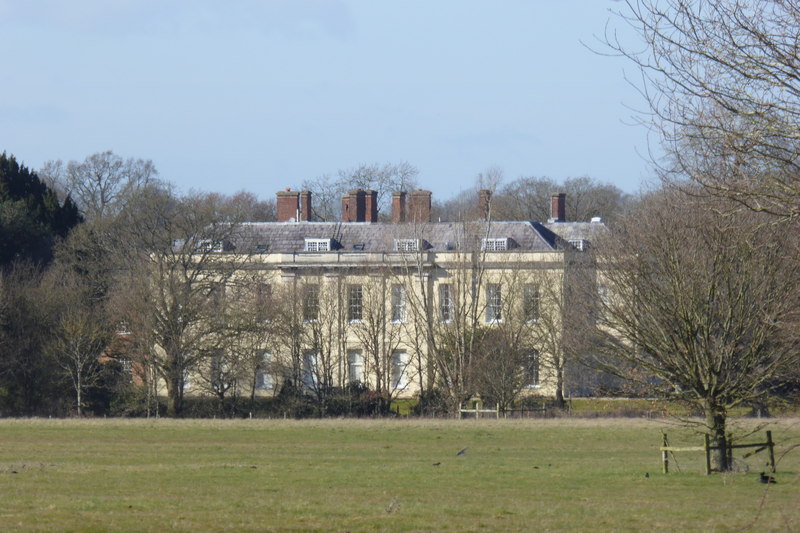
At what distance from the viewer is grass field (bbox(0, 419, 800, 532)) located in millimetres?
13961

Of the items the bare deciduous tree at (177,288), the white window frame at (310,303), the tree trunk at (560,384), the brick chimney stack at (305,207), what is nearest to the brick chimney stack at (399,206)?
the brick chimney stack at (305,207)

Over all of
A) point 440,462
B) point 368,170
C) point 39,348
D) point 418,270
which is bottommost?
point 440,462

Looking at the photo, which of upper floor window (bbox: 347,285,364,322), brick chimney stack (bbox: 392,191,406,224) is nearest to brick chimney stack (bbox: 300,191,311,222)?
brick chimney stack (bbox: 392,191,406,224)

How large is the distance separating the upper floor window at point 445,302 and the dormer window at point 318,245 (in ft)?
24.8

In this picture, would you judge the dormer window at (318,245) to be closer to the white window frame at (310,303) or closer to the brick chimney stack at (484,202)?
the brick chimney stack at (484,202)

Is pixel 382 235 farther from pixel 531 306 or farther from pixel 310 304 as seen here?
pixel 531 306

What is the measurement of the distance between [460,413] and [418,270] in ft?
39.1

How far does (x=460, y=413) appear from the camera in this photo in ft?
142

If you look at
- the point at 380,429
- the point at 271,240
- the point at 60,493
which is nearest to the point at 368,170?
the point at 271,240

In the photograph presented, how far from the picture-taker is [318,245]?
5934cm

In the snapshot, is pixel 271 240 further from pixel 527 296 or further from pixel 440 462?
pixel 440 462

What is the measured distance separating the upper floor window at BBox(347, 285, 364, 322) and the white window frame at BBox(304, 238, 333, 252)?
5.61m

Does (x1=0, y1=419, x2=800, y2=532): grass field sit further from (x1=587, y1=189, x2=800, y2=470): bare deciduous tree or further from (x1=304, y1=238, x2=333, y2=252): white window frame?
(x1=304, y1=238, x2=333, y2=252): white window frame

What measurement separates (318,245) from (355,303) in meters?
5.99
